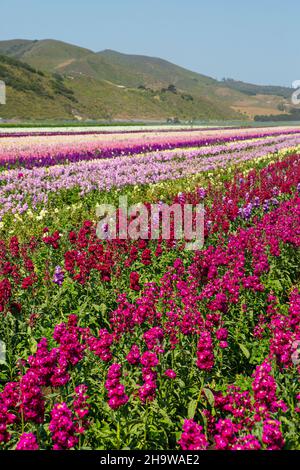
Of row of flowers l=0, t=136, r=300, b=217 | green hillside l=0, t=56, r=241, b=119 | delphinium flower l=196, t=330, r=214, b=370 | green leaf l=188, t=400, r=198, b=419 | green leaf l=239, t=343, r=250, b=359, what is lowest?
green leaf l=188, t=400, r=198, b=419

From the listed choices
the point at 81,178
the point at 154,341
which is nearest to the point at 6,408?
the point at 154,341

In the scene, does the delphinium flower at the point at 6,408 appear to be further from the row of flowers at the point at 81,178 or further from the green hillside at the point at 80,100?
the green hillside at the point at 80,100

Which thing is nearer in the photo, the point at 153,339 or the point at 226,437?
the point at 226,437

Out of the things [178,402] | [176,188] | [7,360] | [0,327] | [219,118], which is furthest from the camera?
[219,118]

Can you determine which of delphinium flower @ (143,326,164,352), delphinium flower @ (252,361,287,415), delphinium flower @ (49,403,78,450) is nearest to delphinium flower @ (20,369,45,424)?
delphinium flower @ (49,403,78,450)

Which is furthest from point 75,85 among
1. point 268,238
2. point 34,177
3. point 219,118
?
point 268,238

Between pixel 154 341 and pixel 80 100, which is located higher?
pixel 80 100

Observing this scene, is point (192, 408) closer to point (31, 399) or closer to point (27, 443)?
point (31, 399)

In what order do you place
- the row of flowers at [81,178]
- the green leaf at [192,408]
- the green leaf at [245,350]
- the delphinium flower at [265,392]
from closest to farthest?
the delphinium flower at [265,392]
the green leaf at [192,408]
the green leaf at [245,350]
the row of flowers at [81,178]

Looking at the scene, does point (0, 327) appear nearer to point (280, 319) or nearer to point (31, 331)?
point (31, 331)

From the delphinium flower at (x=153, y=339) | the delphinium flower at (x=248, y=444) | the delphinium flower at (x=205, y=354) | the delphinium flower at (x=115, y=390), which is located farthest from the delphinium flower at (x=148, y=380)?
the delphinium flower at (x=248, y=444)

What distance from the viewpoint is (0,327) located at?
6.03m

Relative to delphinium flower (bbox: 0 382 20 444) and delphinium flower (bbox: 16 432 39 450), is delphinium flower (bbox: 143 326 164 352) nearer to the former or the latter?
delphinium flower (bbox: 0 382 20 444)

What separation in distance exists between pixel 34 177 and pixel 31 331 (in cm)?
A: 1131
